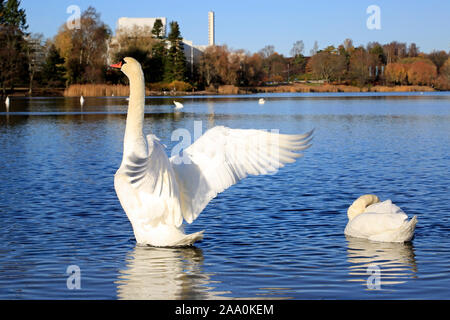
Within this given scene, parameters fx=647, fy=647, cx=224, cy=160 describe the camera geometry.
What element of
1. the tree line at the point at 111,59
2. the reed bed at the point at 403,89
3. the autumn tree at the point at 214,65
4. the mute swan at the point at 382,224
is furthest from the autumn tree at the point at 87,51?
the mute swan at the point at 382,224

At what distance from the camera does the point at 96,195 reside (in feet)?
44.7

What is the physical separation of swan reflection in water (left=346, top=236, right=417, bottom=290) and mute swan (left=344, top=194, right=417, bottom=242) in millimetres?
98

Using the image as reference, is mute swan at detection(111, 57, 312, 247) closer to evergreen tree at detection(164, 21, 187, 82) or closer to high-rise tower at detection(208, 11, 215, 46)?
evergreen tree at detection(164, 21, 187, 82)

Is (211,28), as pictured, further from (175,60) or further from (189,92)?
(175,60)

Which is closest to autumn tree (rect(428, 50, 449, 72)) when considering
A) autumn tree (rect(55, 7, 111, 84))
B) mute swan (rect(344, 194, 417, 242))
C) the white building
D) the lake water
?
the white building

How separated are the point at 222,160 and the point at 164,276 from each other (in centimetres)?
156

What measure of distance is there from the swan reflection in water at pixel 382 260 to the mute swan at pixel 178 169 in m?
1.72

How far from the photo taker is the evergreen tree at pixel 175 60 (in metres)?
99.3

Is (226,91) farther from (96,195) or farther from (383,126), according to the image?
(96,195)

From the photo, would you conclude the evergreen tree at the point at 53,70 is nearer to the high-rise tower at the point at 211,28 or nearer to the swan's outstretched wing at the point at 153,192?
the swan's outstretched wing at the point at 153,192

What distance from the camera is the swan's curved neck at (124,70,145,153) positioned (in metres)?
7.31

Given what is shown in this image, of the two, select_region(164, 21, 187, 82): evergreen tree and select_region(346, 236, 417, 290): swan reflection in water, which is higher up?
select_region(164, 21, 187, 82): evergreen tree

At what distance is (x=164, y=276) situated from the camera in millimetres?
7715
